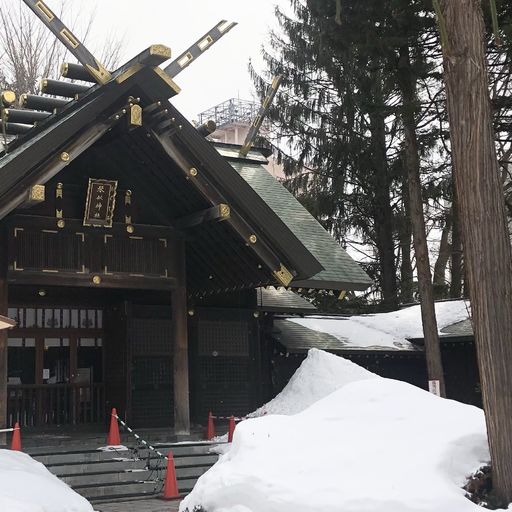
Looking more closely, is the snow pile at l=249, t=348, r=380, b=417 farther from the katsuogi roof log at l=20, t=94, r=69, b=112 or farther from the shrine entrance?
the katsuogi roof log at l=20, t=94, r=69, b=112

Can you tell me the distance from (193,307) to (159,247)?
8.71 feet

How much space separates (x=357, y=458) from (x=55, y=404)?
11.5 m

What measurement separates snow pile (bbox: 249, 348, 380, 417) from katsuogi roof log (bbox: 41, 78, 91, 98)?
758cm

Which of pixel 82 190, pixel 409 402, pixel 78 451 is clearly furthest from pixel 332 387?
pixel 409 402

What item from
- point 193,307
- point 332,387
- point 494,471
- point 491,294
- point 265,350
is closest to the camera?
point 494,471

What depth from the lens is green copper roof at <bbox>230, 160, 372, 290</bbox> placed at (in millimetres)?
16797

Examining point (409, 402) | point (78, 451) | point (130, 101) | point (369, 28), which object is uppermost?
point (369, 28)

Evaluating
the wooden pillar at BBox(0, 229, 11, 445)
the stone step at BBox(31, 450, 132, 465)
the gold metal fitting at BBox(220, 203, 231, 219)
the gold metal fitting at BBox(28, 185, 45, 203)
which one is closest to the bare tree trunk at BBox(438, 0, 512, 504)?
the gold metal fitting at BBox(220, 203, 231, 219)

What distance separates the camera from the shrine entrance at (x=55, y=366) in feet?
52.2

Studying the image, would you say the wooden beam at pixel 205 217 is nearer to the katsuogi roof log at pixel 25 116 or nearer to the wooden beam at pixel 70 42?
the wooden beam at pixel 70 42

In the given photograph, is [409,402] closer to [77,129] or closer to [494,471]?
[494,471]

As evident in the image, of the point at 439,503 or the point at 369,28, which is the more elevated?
the point at 369,28

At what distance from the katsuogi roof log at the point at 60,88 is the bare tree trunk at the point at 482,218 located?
322 inches

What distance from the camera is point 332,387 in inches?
612
